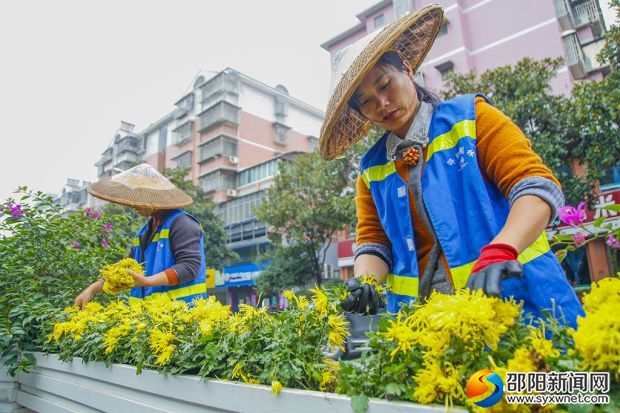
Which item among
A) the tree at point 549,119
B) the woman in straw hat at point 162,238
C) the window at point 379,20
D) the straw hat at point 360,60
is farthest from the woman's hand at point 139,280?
the window at point 379,20

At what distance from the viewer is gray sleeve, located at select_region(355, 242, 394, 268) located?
6.21 ft

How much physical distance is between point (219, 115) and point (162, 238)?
29.6 m

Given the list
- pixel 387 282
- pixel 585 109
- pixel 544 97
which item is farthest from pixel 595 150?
pixel 387 282

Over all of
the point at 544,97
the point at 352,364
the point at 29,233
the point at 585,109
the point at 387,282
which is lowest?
the point at 352,364

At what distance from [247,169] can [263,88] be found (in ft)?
29.5

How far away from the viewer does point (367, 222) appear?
6.58 ft

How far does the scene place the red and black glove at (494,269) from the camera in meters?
0.94

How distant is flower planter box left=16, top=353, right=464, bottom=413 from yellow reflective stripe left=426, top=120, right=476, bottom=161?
1.04 m

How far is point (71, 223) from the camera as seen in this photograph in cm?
374

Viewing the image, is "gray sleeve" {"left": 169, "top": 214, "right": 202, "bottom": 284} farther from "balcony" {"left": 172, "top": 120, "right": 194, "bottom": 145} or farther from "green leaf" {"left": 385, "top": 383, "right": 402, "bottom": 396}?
"balcony" {"left": 172, "top": 120, "right": 194, "bottom": 145}

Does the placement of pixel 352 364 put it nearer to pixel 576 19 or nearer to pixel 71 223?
pixel 71 223

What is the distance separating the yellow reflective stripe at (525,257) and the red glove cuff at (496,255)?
32cm

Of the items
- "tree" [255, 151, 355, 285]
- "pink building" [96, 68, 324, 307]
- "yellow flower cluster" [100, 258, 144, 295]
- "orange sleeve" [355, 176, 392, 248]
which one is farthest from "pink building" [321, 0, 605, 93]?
"yellow flower cluster" [100, 258, 144, 295]

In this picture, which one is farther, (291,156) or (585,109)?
(291,156)
